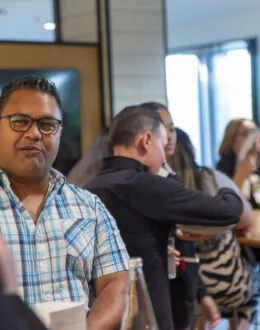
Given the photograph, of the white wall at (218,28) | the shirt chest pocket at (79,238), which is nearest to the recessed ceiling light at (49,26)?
the white wall at (218,28)

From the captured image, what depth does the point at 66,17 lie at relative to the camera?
5.64 metres

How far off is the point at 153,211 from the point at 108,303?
67cm

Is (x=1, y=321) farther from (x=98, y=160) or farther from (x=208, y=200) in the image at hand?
(x=98, y=160)

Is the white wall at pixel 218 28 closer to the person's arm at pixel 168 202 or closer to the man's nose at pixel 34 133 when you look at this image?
the person's arm at pixel 168 202

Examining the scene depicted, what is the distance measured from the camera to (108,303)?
173cm

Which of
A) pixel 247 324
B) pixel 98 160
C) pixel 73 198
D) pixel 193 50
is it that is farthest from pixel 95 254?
pixel 193 50

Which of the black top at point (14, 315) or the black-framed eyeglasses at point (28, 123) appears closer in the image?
the black top at point (14, 315)

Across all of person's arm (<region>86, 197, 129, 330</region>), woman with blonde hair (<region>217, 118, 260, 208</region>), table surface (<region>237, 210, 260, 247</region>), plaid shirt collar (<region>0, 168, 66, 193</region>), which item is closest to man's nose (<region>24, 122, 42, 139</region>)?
plaid shirt collar (<region>0, 168, 66, 193</region>)

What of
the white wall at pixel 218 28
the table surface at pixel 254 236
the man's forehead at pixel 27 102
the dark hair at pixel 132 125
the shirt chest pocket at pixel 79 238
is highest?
the white wall at pixel 218 28

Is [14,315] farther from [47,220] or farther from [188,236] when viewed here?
[188,236]

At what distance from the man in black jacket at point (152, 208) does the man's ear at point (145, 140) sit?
25mm

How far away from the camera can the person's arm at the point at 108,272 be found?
1721 millimetres

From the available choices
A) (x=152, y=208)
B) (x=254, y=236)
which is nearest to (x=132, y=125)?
(x=152, y=208)

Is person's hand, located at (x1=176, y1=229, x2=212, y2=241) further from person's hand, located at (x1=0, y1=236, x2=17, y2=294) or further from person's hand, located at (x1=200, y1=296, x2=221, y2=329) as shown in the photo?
person's hand, located at (x1=0, y1=236, x2=17, y2=294)
